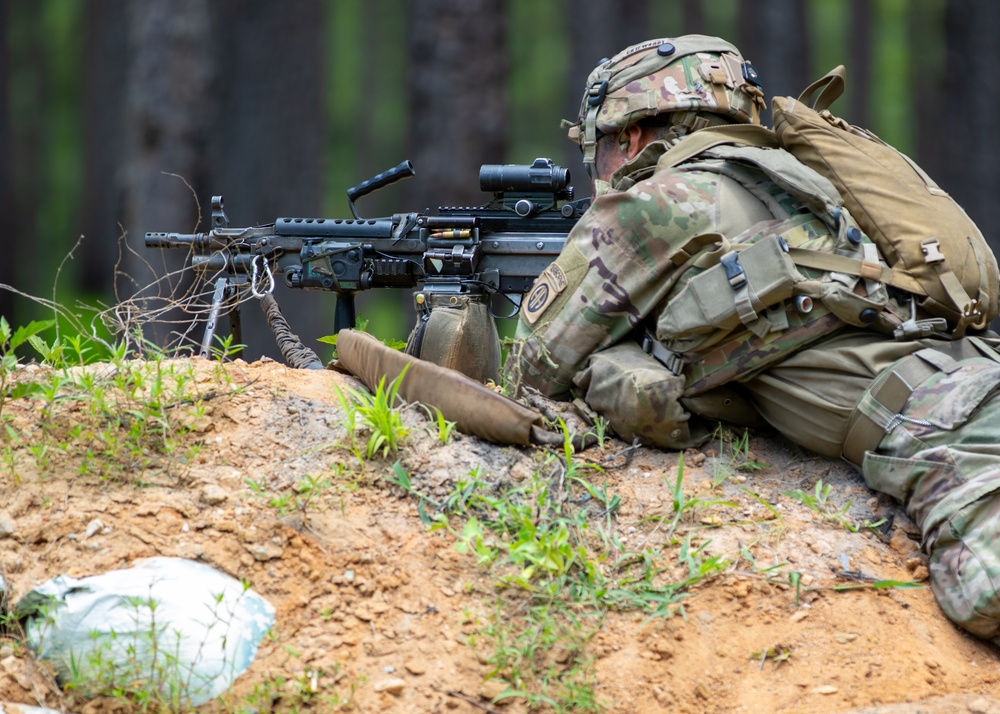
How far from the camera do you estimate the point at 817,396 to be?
3707 millimetres

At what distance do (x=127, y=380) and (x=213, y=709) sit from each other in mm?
1404

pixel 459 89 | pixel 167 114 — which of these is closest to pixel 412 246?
pixel 459 89

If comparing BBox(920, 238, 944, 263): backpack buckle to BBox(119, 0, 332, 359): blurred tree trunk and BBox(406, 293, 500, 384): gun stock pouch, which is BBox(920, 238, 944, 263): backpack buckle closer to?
BBox(406, 293, 500, 384): gun stock pouch

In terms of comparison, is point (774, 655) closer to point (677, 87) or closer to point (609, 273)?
point (609, 273)

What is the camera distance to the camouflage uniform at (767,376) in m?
3.33

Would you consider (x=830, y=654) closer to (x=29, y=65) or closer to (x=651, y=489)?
(x=651, y=489)

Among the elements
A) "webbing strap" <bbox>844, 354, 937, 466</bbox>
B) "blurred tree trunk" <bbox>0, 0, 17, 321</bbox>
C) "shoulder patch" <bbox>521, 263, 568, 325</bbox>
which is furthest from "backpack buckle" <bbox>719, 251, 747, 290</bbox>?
"blurred tree trunk" <bbox>0, 0, 17, 321</bbox>

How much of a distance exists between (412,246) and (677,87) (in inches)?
64.3

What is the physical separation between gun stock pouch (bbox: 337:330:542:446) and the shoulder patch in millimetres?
470

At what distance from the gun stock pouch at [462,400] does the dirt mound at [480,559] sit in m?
0.07

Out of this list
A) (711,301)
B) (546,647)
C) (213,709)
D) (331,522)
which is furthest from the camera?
(711,301)

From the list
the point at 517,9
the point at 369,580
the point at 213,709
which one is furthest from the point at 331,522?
the point at 517,9

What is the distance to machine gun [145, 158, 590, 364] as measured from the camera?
511cm

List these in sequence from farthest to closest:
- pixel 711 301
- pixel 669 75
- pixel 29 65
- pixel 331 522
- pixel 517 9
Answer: pixel 517 9, pixel 29 65, pixel 669 75, pixel 711 301, pixel 331 522
